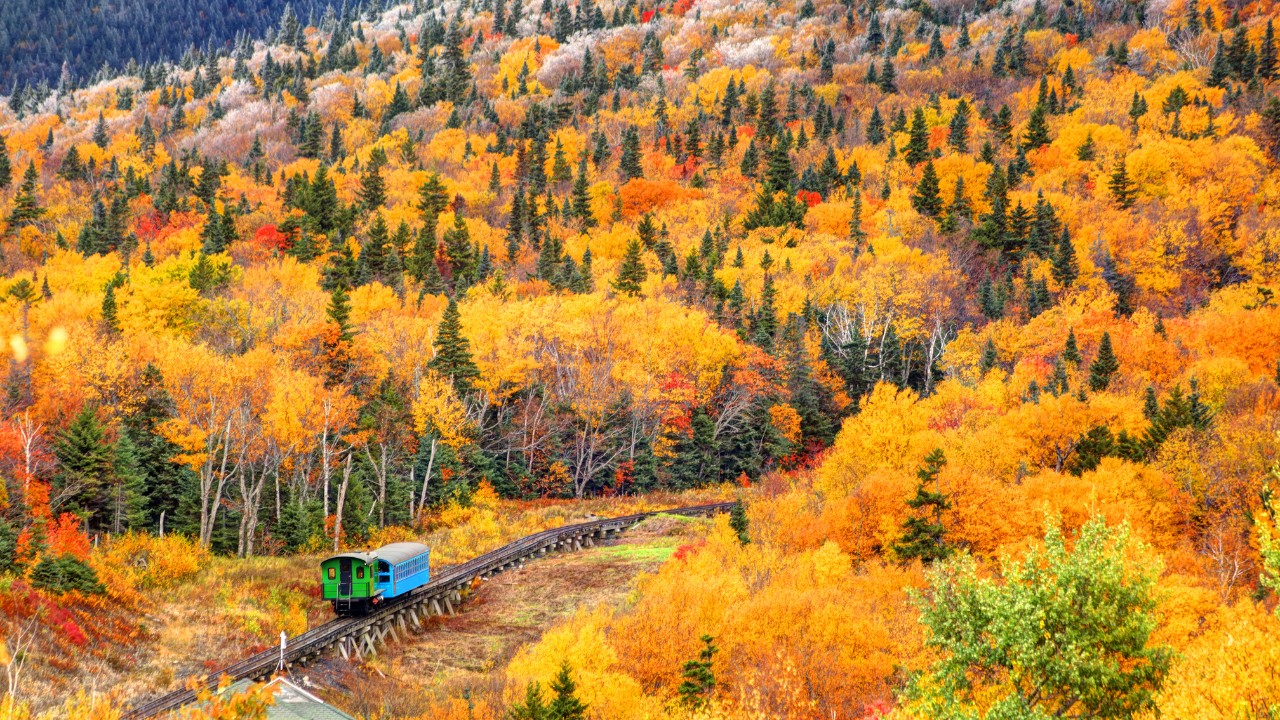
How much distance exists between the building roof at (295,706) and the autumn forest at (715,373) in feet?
13.4

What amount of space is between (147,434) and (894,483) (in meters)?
40.6

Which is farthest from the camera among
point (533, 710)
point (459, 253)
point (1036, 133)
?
point (1036, 133)

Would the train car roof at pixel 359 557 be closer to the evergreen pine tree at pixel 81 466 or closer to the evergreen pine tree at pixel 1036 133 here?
the evergreen pine tree at pixel 81 466

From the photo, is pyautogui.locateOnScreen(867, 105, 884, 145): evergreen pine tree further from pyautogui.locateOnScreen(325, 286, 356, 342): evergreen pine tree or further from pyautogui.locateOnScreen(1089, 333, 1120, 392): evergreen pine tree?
pyautogui.locateOnScreen(325, 286, 356, 342): evergreen pine tree

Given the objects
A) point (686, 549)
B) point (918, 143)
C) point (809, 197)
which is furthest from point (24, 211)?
point (918, 143)

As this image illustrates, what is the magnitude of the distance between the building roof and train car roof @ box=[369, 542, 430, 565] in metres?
12.1

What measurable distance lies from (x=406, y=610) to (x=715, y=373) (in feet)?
120

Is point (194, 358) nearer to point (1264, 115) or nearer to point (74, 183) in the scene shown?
point (74, 183)

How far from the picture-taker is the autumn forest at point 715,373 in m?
30.1

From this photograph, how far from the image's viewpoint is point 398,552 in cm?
4269

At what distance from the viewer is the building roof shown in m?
26.4

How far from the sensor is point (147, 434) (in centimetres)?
4938

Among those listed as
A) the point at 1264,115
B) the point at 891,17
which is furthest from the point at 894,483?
the point at 891,17

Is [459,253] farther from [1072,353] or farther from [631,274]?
[1072,353]
